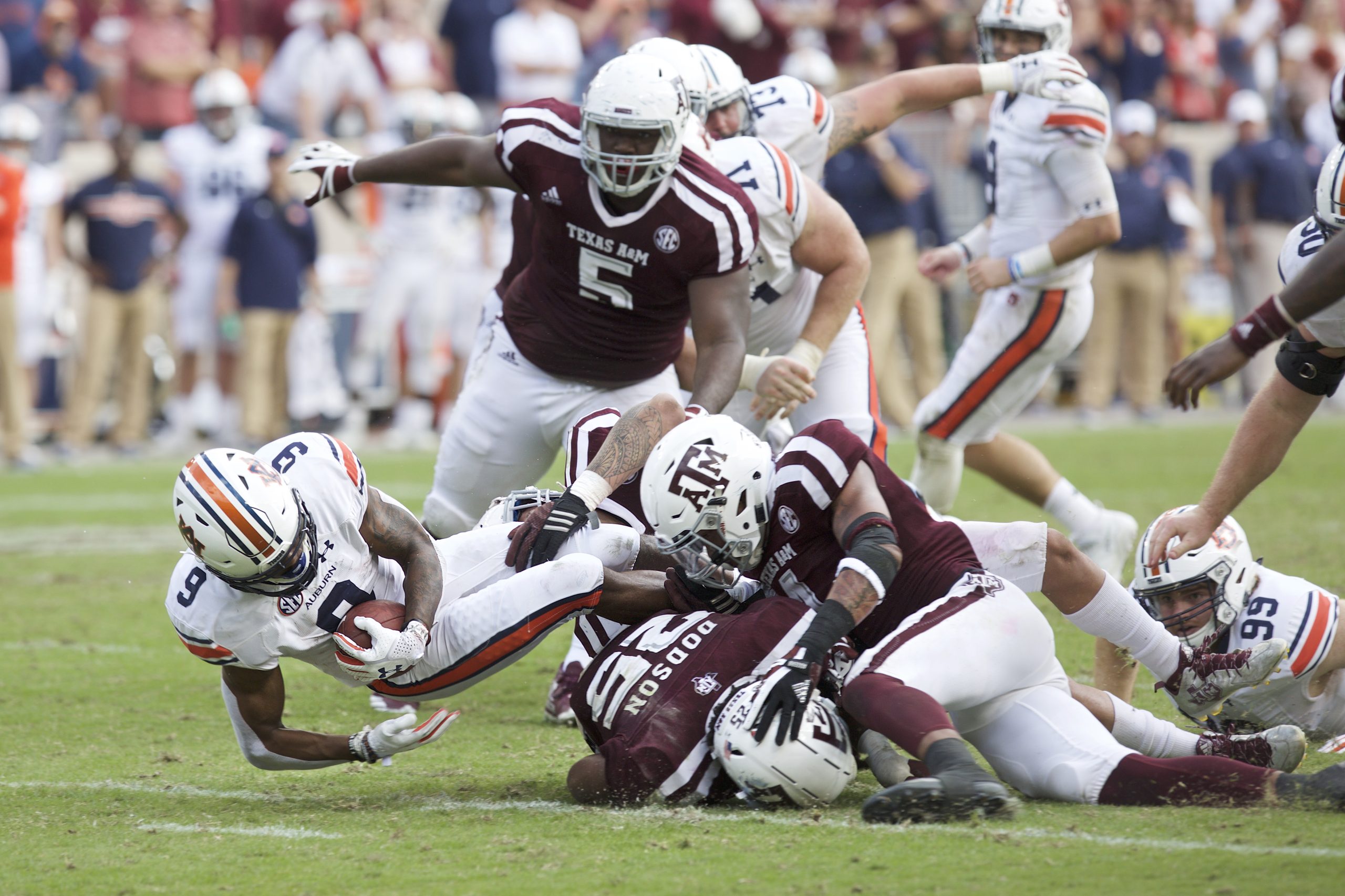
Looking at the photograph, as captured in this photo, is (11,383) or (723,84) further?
(11,383)

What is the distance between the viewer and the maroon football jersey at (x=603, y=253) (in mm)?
4715

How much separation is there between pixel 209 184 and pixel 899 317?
17.1ft

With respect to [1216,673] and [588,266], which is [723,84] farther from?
[1216,673]

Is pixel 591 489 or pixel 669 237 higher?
pixel 669 237

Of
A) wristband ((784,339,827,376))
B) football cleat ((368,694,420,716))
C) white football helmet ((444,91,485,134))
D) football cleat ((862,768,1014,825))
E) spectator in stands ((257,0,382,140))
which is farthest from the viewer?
spectator in stands ((257,0,382,140))

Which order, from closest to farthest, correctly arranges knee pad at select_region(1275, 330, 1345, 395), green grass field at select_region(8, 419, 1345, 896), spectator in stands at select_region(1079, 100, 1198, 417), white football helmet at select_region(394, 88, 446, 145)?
1. green grass field at select_region(8, 419, 1345, 896)
2. knee pad at select_region(1275, 330, 1345, 395)
3. white football helmet at select_region(394, 88, 446, 145)
4. spectator in stands at select_region(1079, 100, 1198, 417)

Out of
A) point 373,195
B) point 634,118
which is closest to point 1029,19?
point 634,118

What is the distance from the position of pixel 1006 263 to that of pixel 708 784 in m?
3.28

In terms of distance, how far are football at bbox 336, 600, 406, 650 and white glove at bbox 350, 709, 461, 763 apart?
0.63 ft

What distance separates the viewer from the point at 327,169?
541 cm

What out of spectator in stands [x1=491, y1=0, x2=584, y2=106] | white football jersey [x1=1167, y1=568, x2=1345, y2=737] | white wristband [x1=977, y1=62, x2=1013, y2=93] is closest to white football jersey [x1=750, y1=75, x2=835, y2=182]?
white wristband [x1=977, y1=62, x2=1013, y2=93]

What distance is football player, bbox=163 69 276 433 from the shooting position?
38.7ft

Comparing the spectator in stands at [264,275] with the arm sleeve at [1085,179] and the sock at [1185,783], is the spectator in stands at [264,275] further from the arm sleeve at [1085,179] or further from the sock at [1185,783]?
the sock at [1185,783]

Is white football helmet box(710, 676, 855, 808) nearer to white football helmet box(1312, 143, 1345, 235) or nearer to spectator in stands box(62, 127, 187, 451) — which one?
white football helmet box(1312, 143, 1345, 235)
